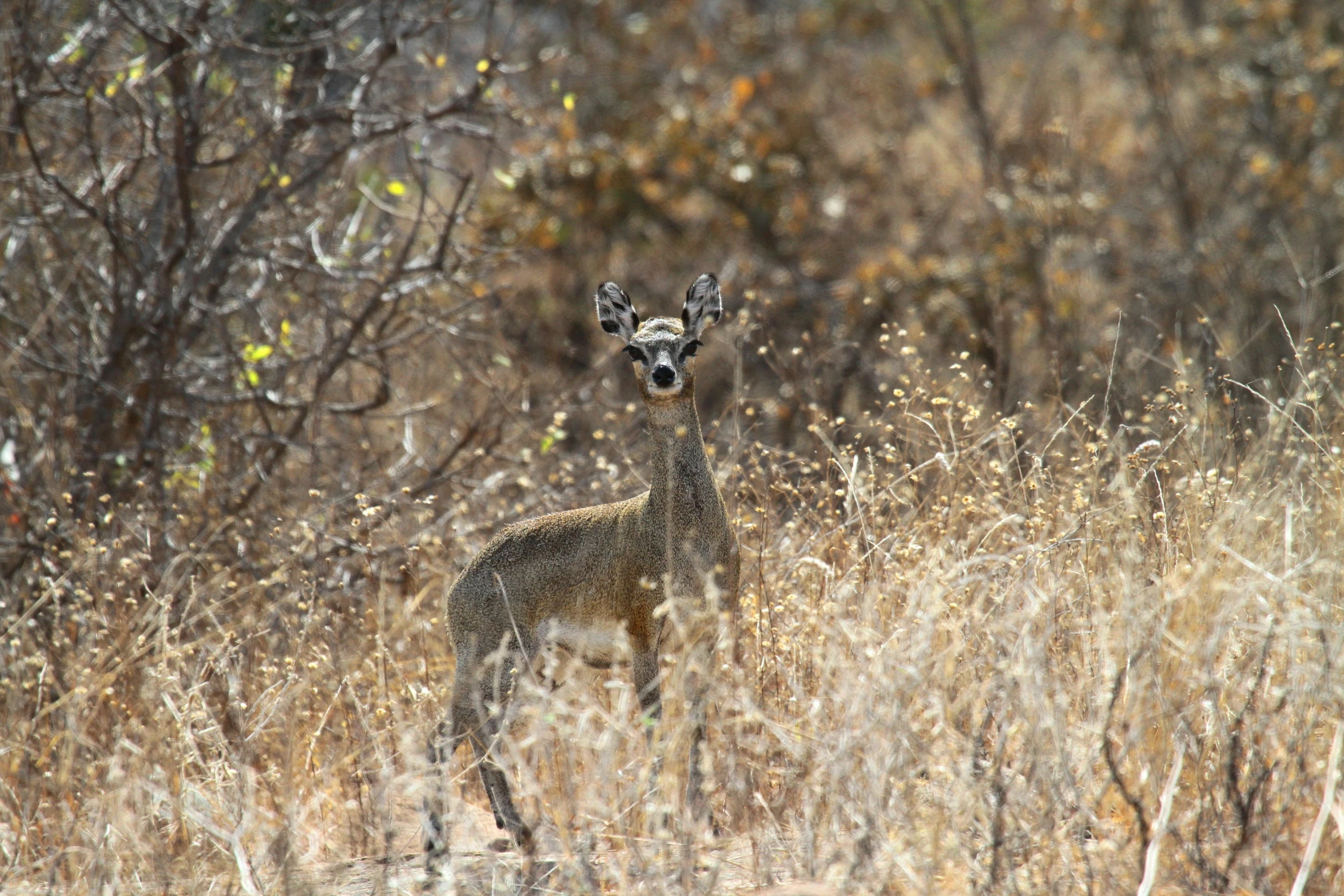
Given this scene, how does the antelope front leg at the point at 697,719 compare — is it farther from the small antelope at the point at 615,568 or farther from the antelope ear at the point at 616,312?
the antelope ear at the point at 616,312

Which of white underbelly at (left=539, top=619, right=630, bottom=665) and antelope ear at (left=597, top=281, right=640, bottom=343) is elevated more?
antelope ear at (left=597, top=281, right=640, bottom=343)

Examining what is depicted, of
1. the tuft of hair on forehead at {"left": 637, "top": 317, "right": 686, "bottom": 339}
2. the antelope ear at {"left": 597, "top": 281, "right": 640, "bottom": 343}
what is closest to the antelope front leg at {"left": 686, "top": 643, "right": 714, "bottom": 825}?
the tuft of hair on forehead at {"left": 637, "top": 317, "right": 686, "bottom": 339}

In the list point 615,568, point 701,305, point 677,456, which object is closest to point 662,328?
point 701,305

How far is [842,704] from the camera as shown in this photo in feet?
15.4

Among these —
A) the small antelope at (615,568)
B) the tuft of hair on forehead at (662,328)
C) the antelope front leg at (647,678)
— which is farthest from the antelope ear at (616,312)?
the antelope front leg at (647,678)

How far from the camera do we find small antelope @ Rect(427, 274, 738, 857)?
5.37m

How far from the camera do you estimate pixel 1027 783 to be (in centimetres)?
445

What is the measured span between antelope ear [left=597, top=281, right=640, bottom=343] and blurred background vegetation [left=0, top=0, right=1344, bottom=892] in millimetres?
997

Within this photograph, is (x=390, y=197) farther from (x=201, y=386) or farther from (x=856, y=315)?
(x=856, y=315)

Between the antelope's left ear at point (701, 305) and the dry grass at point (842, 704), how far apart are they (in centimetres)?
104

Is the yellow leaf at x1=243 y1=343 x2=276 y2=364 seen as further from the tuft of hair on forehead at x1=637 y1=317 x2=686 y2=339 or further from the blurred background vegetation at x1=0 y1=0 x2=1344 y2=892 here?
the tuft of hair on forehead at x1=637 y1=317 x2=686 y2=339

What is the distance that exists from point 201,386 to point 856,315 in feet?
20.5

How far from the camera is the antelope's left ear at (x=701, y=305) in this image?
547 cm

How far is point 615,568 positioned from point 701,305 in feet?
3.50
